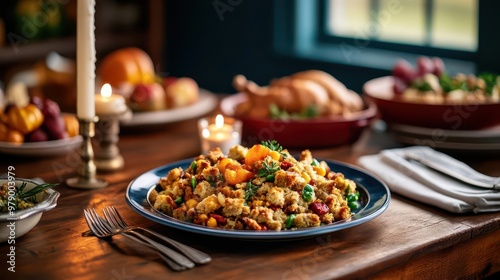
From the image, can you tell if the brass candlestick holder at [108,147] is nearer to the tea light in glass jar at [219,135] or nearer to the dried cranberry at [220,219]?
the tea light in glass jar at [219,135]

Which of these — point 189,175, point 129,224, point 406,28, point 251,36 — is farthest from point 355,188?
point 251,36

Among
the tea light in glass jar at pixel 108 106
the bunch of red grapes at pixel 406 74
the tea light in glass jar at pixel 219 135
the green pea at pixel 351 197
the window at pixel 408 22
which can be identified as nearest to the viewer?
the green pea at pixel 351 197

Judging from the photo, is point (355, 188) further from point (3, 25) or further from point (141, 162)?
point (3, 25)

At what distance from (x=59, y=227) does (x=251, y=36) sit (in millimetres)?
3057

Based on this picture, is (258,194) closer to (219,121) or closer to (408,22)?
(219,121)

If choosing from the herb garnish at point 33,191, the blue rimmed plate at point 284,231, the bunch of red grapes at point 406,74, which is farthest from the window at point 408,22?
the herb garnish at point 33,191

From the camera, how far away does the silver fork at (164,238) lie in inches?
51.3

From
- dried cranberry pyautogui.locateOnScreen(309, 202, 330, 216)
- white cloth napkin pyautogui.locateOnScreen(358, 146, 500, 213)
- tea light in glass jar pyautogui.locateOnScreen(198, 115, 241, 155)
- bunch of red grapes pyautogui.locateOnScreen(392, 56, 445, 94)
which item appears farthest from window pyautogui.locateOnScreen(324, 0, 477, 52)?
dried cranberry pyautogui.locateOnScreen(309, 202, 330, 216)

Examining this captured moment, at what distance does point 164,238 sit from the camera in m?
1.37

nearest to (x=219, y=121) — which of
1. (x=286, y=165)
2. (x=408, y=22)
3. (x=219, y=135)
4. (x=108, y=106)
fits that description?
(x=219, y=135)

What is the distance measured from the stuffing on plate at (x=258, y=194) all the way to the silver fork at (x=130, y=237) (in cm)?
9

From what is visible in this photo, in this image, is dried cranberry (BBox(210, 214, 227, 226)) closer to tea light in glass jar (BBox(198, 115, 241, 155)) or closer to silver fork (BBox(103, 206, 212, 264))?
silver fork (BBox(103, 206, 212, 264))

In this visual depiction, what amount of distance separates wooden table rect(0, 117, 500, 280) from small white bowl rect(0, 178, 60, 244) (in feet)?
0.09

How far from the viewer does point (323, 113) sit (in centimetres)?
223
